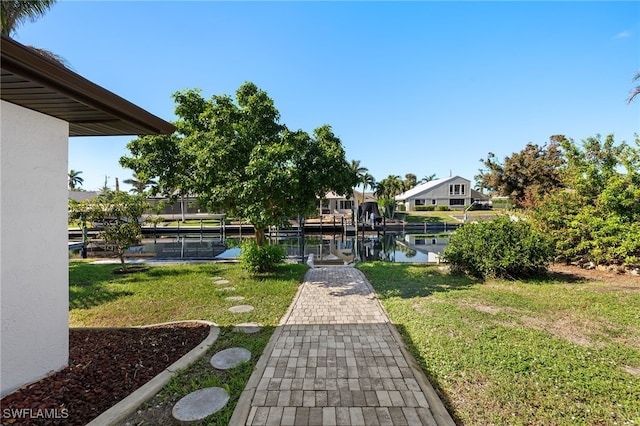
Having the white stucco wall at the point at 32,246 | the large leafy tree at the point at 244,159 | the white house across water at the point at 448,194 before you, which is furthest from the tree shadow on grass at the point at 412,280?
the white house across water at the point at 448,194

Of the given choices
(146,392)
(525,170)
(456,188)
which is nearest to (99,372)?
(146,392)

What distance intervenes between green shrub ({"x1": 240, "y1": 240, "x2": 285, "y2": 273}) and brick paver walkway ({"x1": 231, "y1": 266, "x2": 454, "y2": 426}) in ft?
10.6

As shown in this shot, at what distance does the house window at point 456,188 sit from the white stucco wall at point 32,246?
45.4m

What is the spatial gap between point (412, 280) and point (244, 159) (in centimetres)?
542

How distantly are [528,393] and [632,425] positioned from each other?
2.32ft

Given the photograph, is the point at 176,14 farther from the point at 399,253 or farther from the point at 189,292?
the point at 399,253

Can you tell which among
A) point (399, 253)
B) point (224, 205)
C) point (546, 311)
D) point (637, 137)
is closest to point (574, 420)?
point (546, 311)

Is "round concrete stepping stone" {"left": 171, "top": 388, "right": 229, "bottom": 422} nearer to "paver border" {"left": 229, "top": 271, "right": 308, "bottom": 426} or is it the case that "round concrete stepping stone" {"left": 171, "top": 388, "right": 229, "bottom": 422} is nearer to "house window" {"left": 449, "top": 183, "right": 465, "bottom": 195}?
"paver border" {"left": 229, "top": 271, "right": 308, "bottom": 426}

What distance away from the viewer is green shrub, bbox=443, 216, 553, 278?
7.43 m

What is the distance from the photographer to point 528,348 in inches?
148

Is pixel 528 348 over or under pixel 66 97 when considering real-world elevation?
under

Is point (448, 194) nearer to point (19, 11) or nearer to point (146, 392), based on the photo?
point (19, 11)

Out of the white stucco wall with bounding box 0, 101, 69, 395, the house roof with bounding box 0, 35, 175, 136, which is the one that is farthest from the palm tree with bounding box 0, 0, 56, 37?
the white stucco wall with bounding box 0, 101, 69, 395

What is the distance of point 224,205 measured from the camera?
7.72 meters
